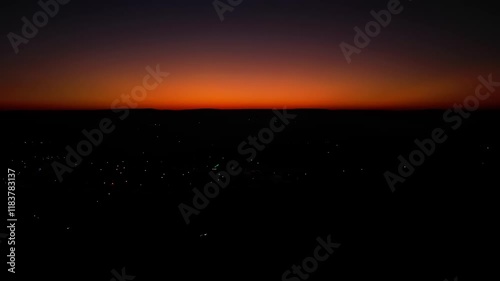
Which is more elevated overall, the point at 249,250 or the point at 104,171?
the point at 104,171

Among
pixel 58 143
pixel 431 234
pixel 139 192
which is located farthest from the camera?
pixel 58 143

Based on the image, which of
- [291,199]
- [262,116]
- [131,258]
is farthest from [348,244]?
[262,116]

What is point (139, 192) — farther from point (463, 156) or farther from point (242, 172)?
point (463, 156)

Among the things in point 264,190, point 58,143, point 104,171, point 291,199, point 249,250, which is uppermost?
point 58,143

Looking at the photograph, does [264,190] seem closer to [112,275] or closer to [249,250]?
[249,250]

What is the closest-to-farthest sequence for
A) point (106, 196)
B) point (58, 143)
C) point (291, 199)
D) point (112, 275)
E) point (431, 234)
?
point (112, 275)
point (431, 234)
point (291, 199)
point (106, 196)
point (58, 143)

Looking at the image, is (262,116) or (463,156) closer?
(463,156)
